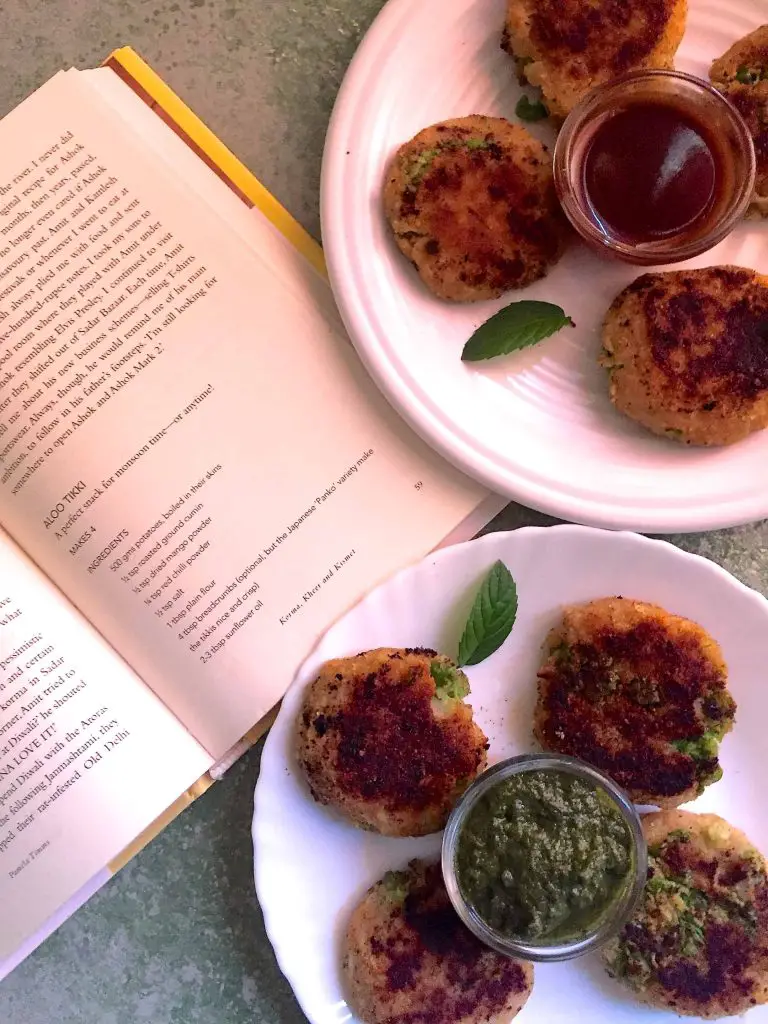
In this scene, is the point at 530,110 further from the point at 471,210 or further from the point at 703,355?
the point at 703,355

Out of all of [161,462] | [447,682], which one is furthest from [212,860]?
[161,462]

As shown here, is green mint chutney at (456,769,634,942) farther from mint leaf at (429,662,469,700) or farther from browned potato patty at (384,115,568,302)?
browned potato patty at (384,115,568,302)

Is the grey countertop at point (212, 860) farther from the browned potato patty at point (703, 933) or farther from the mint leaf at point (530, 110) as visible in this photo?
the browned potato patty at point (703, 933)

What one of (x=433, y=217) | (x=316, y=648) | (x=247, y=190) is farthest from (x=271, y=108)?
(x=316, y=648)

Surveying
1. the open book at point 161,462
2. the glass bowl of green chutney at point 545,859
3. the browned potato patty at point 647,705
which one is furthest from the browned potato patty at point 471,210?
the glass bowl of green chutney at point 545,859

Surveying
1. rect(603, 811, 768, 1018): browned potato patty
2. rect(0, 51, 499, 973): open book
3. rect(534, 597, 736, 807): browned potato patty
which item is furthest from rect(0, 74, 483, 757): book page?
rect(603, 811, 768, 1018): browned potato patty
